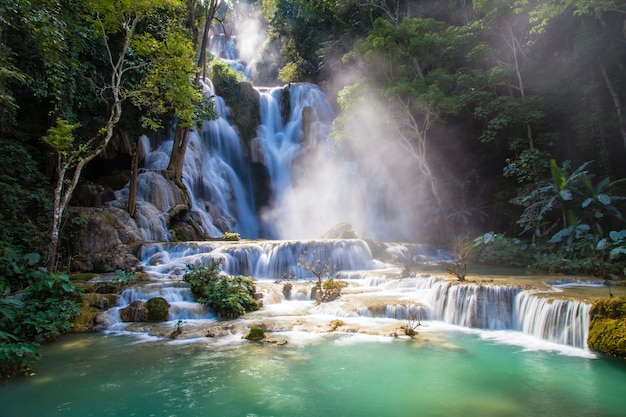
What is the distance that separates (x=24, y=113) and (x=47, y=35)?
23.3 ft

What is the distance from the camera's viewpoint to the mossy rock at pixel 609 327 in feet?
19.8

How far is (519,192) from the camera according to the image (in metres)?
17.0

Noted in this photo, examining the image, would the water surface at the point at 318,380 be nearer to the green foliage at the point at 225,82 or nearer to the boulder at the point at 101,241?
the boulder at the point at 101,241

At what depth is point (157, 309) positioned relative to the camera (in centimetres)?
872

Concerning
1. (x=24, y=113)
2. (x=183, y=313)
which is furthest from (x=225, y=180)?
(x=183, y=313)

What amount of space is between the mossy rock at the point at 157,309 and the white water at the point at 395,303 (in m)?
0.22

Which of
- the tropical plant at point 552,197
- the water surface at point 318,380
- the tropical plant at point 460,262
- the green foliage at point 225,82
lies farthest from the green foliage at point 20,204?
the tropical plant at point 552,197

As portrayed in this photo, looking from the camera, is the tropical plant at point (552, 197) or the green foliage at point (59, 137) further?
the tropical plant at point (552, 197)

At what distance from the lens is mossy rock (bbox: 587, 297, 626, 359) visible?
6.04m

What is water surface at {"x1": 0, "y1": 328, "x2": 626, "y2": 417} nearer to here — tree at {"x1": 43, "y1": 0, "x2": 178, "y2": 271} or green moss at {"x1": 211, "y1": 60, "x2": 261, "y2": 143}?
tree at {"x1": 43, "y1": 0, "x2": 178, "y2": 271}

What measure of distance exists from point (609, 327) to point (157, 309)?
890cm

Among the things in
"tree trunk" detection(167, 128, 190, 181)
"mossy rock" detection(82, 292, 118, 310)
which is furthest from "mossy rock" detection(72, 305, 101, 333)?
"tree trunk" detection(167, 128, 190, 181)

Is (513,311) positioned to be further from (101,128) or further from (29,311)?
(101,128)

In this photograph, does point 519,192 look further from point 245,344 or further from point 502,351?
point 245,344
